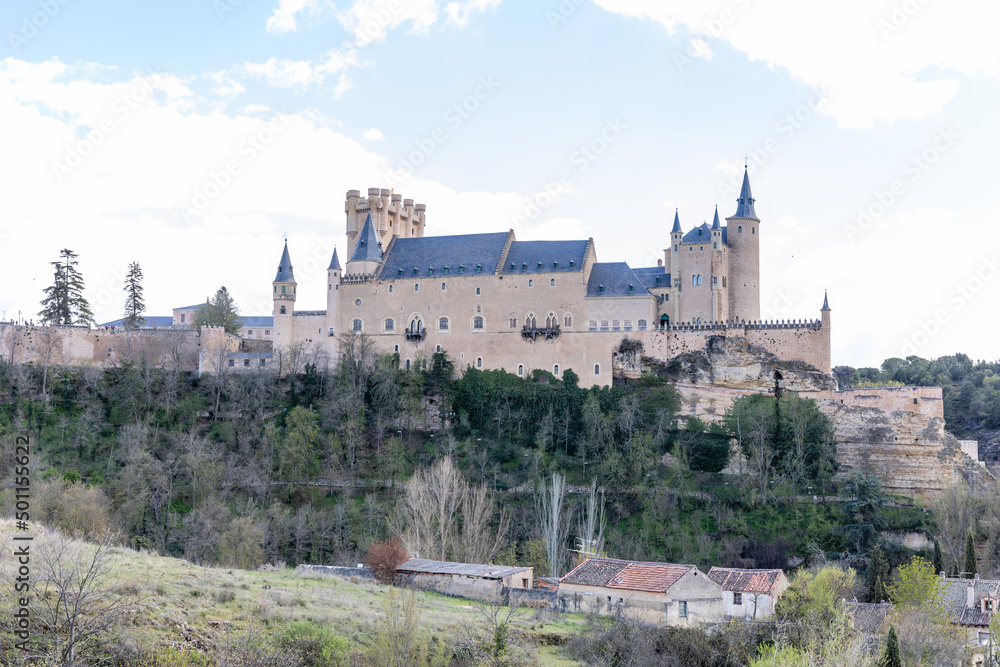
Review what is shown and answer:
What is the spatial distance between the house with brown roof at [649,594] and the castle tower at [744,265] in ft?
94.4

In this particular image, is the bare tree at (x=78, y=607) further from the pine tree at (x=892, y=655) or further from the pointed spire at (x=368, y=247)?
the pointed spire at (x=368, y=247)

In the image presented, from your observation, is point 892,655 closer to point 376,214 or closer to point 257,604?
point 257,604

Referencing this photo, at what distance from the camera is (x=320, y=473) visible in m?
55.8

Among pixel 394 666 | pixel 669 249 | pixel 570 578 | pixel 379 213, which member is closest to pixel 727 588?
pixel 570 578

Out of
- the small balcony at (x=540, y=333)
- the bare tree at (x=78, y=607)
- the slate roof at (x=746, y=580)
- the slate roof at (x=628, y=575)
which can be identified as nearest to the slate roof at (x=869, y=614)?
the slate roof at (x=746, y=580)

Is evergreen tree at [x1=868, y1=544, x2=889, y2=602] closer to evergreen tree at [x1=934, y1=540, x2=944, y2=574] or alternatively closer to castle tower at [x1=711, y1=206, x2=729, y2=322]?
evergreen tree at [x1=934, y1=540, x2=944, y2=574]

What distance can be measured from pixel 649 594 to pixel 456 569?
6026mm

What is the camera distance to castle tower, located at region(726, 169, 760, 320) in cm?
6100

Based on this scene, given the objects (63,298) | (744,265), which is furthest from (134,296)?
(744,265)

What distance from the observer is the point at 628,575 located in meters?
34.3

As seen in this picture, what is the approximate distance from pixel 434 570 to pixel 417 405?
27146 millimetres

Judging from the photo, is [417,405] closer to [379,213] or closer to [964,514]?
[379,213]

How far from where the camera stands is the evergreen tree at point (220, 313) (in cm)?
7038

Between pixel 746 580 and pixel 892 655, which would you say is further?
pixel 746 580
